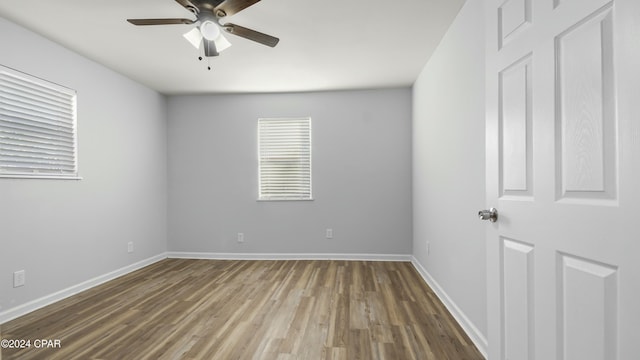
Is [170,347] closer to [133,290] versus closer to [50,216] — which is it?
[133,290]

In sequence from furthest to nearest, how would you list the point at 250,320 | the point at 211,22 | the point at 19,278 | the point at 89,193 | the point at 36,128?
1. the point at 89,193
2. the point at 36,128
3. the point at 19,278
4. the point at 250,320
5. the point at 211,22

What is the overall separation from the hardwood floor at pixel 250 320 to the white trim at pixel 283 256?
0.74 m

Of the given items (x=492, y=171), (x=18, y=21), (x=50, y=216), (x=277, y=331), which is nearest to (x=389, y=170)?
(x=277, y=331)

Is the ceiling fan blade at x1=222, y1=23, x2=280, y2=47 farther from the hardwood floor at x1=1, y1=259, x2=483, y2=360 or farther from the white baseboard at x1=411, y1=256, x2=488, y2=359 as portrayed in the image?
the white baseboard at x1=411, y1=256, x2=488, y2=359

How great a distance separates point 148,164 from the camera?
4.53 metres

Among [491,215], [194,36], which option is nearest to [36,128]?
[194,36]

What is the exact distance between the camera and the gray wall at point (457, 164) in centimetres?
215

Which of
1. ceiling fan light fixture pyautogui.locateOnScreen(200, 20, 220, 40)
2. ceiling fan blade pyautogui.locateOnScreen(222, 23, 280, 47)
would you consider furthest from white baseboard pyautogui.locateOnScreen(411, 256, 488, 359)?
ceiling fan light fixture pyautogui.locateOnScreen(200, 20, 220, 40)

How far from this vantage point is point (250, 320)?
258 centimetres

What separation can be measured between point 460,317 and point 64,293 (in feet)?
11.8

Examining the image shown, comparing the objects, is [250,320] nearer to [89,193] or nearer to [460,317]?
[460,317]

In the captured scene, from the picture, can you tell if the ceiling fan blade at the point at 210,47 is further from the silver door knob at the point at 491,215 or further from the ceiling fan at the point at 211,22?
the silver door knob at the point at 491,215

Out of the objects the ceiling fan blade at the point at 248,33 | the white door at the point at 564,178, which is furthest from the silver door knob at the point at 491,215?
the ceiling fan blade at the point at 248,33

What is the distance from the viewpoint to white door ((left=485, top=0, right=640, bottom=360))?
0.84 meters
